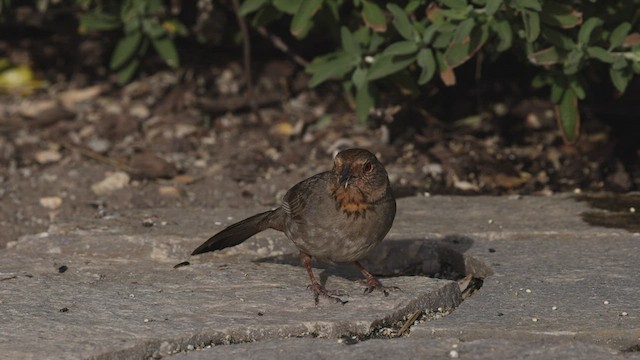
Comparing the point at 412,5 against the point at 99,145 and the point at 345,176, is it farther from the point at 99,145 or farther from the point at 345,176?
the point at 99,145

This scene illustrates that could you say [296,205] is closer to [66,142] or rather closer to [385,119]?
[385,119]

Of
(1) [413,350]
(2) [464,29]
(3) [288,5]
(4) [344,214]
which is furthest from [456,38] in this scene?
(1) [413,350]

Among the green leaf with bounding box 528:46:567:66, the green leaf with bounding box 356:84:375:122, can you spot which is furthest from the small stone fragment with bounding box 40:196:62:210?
the green leaf with bounding box 528:46:567:66

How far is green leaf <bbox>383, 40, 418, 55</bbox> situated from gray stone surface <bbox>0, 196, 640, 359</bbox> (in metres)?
0.78

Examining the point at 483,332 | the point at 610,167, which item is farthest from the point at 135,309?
the point at 610,167

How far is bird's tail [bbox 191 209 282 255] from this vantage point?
4.98m

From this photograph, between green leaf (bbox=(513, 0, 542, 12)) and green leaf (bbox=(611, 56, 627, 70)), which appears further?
green leaf (bbox=(611, 56, 627, 70))

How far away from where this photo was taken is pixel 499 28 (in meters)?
5.57

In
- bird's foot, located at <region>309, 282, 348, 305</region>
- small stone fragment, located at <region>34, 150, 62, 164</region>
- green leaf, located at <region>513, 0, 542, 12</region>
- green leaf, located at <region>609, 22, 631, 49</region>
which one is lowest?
small stone fragment, located at <region>34, 150, 62, 164</region>

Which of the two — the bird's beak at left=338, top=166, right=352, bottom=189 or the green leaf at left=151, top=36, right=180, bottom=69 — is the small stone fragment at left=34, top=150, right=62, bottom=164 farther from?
the bird's beak at left=338, top=166, right=352, bottom=189

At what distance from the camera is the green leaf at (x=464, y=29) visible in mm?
5500

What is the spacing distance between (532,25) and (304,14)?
1.22 meters

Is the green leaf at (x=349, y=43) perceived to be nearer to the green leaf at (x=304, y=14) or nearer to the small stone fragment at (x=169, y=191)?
the green leaf at (x=304, y=14)

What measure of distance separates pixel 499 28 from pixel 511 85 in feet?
6.65
